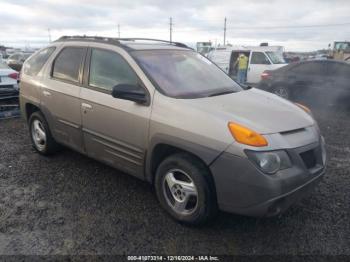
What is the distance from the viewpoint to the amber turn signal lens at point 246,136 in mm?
2592

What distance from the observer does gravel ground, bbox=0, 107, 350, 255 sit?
9.23 ft

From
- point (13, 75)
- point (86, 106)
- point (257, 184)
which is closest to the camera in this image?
point (257, 184)

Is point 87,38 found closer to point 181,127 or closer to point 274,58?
point 181,127

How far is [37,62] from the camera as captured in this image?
4.79 m

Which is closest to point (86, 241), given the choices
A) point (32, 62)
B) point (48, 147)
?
point (48, 147)

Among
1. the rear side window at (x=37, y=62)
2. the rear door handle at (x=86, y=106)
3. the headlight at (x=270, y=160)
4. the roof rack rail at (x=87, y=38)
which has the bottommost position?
the headlight at (x=270, y=160)

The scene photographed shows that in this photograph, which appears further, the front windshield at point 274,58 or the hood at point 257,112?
the front windshield at point 274,58

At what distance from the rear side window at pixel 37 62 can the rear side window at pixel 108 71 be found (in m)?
1.17

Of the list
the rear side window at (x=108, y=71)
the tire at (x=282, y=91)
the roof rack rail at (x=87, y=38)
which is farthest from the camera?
the tire at (x=282, y=91)

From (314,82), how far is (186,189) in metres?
7.47

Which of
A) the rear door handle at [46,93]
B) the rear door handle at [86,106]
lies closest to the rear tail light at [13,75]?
the rear door handle at [46,93]

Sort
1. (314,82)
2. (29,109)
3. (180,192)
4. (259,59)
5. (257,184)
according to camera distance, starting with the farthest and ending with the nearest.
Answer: (259,59) < (314,82) < (29,109) < (180,192) < (257,184)

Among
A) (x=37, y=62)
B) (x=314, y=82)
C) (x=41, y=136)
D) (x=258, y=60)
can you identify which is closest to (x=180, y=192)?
(x=41, y=136)

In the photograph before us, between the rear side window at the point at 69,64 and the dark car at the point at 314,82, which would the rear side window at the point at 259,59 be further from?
the rear side window at the point at 69,64
